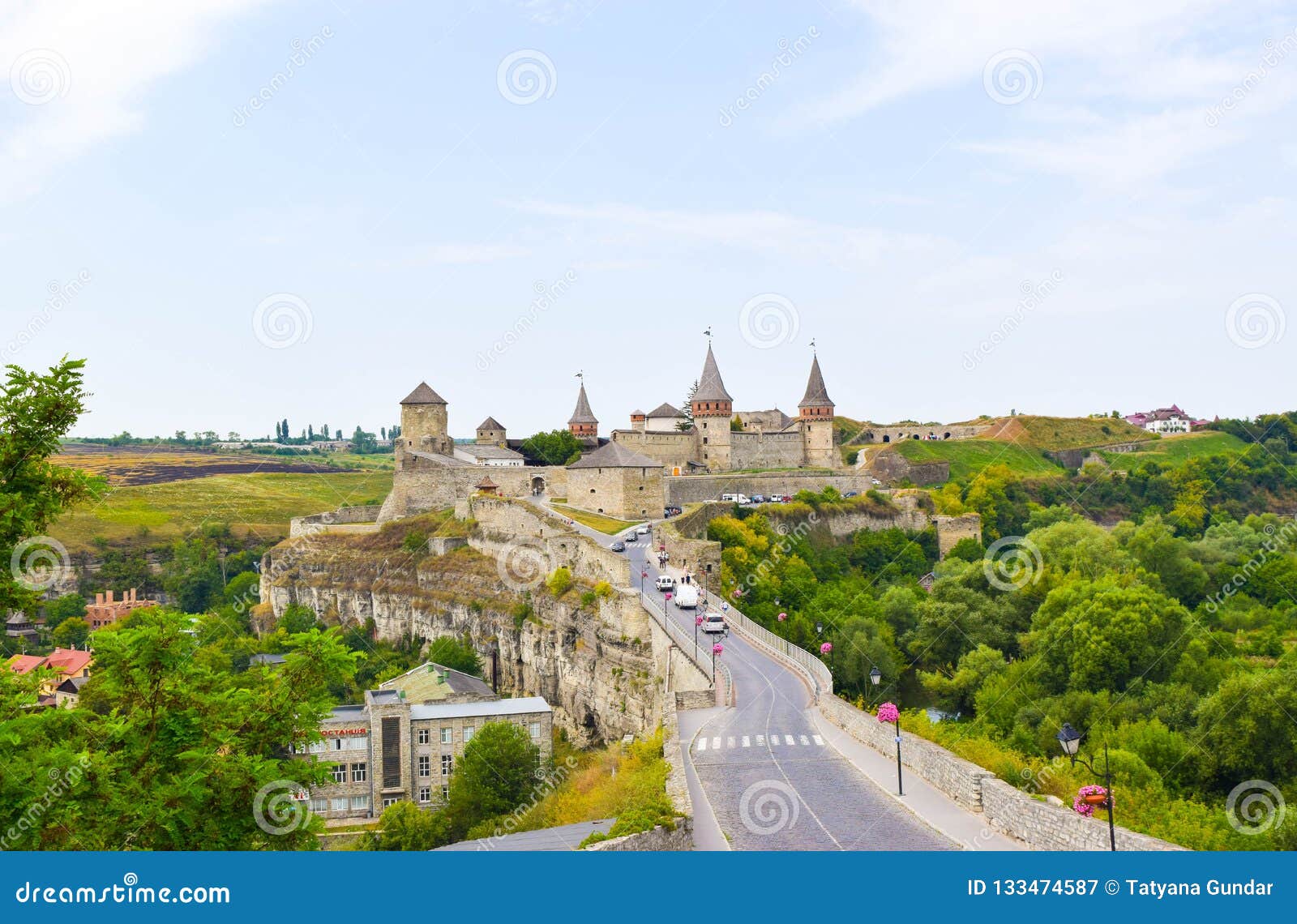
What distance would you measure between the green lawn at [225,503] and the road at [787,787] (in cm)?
9552

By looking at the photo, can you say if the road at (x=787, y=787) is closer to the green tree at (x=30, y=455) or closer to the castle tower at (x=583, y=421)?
the green tree at (x=30, y=455)

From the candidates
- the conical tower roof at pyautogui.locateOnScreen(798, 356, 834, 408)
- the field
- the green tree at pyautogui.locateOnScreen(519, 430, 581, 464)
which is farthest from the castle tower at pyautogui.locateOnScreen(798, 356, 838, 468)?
the field

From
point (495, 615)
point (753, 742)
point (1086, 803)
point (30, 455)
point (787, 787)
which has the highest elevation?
point (30, 455)

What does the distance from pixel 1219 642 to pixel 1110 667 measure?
6.88 meters

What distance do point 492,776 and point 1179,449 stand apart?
101 meters

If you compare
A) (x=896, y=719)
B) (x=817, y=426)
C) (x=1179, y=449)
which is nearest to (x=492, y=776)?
(x=896, y=719)

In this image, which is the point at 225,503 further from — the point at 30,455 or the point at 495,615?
the point at 30,455

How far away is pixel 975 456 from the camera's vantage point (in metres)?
106

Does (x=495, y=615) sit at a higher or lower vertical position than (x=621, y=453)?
lower

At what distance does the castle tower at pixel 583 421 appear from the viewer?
285 ft

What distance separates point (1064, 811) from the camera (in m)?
15.3

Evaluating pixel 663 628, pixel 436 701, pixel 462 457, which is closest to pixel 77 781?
pixel 663 628

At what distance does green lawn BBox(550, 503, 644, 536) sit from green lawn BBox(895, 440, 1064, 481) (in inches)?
1657

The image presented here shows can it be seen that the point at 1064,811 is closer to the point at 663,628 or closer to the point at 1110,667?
the point at 663,628
